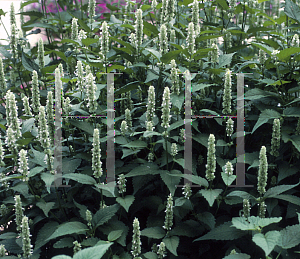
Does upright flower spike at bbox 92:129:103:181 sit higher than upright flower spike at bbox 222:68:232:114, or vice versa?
upright flower spike at bbox 222:68:232:114

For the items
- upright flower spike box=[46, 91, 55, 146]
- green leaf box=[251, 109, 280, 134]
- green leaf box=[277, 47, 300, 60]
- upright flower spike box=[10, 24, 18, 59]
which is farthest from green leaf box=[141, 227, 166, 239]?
upright flower spike box=[10, 24, 18, 59]

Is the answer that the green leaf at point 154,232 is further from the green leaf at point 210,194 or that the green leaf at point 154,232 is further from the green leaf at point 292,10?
the green leaf at point 292,10

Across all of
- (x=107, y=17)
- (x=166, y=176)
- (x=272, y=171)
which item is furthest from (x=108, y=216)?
(x=107, y=17)

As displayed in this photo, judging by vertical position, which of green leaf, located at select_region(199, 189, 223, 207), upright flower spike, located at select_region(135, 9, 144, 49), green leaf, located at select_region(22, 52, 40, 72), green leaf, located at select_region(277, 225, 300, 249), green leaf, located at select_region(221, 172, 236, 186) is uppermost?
upright flower spike, located at select_region(135, 9, 144, 49)

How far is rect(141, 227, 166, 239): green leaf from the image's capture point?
243 centimetres

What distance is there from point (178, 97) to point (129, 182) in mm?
992

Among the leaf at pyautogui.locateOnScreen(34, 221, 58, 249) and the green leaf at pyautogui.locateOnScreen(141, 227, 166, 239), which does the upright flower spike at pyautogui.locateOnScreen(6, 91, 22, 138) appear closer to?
the leaf at pyautogui.locateOnScreen(34, 221, 58, 249)

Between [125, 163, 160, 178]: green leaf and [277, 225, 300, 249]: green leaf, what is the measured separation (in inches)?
37.0

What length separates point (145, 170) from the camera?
8.37 feet

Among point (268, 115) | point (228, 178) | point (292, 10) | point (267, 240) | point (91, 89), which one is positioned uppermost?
point (292, 10)

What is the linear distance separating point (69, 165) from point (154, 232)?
82 centimetres

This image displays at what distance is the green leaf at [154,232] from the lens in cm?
243

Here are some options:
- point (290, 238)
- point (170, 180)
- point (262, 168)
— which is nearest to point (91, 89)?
point (170, 180)

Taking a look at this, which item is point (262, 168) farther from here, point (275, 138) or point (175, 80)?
point (175, 80)
